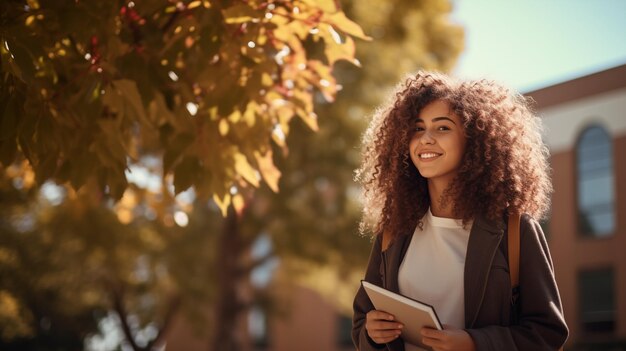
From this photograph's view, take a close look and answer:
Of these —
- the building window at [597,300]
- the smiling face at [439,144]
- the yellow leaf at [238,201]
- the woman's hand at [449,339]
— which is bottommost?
the building window at [597,300]

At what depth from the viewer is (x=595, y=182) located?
81.6 ft

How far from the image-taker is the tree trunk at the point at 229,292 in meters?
17.7

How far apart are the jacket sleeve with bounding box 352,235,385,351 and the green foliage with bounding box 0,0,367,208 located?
1.15 m

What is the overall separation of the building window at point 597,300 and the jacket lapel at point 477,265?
22674mm

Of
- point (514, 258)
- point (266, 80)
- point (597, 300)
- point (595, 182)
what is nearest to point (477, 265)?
point (514, 258)

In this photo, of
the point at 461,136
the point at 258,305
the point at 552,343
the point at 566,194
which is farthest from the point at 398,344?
the point at 566,194

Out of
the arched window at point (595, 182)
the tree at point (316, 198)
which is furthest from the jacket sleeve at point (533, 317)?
the arched window at point (595, 182)

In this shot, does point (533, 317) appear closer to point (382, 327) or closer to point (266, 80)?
point (382, 327)

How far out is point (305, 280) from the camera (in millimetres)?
20438

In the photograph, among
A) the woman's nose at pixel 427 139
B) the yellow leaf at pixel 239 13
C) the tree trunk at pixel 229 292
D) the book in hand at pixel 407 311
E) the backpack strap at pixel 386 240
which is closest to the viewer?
the book in hand at pixel 407 311

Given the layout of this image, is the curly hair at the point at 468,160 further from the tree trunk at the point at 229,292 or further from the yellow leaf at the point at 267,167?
the tree trunk at the point at 229,292

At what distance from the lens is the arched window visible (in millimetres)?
24422

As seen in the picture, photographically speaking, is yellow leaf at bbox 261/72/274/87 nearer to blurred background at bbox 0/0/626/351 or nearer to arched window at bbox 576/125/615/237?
blurred background at bbox 0/0/626/351

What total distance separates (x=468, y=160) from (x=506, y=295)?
0.53m
